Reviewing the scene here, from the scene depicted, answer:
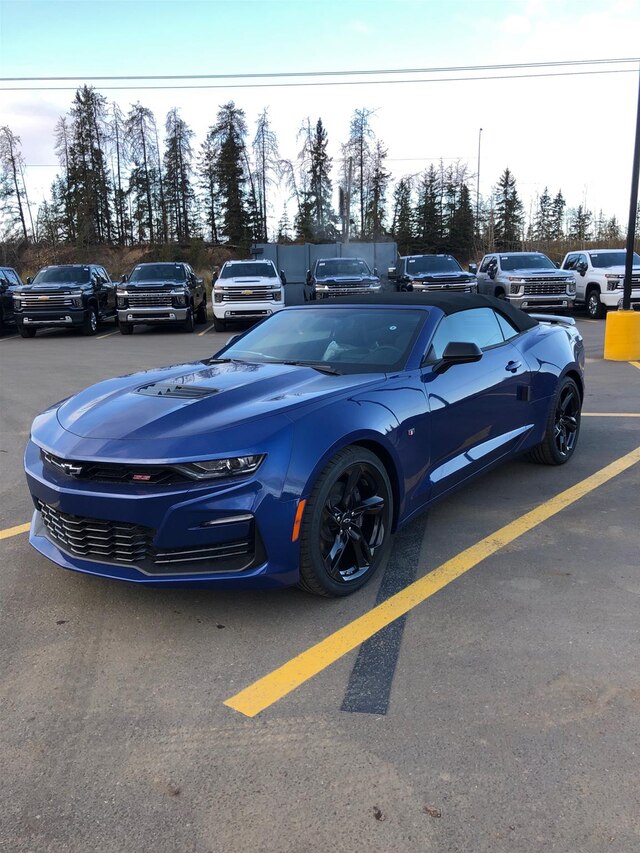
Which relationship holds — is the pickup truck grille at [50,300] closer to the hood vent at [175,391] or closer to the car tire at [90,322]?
the car tire at [90,322]

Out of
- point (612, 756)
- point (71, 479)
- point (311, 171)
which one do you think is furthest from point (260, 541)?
point (311, 171)

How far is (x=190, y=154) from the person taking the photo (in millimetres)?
60625

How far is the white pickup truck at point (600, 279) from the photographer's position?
19.2 metres

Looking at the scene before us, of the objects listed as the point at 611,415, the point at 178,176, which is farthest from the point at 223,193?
the point at 611,415

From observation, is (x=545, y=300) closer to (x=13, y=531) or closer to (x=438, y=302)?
(x=438, y=302)

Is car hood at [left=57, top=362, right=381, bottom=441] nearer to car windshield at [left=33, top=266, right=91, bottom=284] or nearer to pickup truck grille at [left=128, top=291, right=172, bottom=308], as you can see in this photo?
pickup truck grille at [left=128, top=291, right=172, bottom=308]

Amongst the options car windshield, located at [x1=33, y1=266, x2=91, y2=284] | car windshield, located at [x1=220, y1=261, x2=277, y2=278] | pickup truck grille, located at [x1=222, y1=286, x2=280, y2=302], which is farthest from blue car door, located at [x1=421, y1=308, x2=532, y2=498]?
car windshield, located at [x1=33, y1=266, x2=91, y2=284]

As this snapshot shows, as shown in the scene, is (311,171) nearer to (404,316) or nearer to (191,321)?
(191,321)

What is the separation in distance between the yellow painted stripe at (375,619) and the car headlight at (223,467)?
2.76 feet

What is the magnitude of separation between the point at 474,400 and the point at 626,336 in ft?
27.9

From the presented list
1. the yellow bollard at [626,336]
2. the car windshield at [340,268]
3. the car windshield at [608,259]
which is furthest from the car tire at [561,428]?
the car windshield at [608,259]

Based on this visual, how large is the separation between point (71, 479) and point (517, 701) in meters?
2.14

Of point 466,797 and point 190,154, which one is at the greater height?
point 190,154

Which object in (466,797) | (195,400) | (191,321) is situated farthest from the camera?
(191,321)
